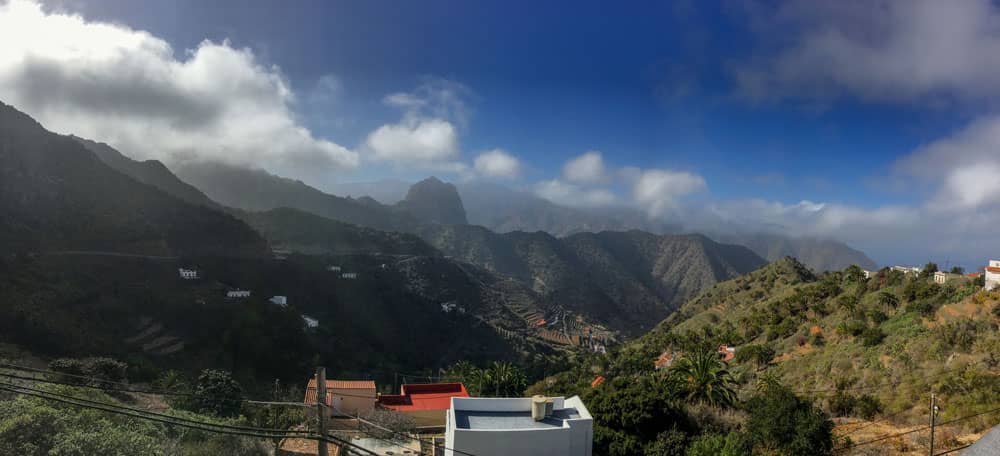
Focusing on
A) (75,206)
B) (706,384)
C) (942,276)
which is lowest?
(706,384)

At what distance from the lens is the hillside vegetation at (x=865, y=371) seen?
15273 millimetres

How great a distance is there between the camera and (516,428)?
14.4m

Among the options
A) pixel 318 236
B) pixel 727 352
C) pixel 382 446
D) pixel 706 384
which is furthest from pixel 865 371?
pixel 318 236

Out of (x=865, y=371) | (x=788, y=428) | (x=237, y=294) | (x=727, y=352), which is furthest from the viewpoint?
(x=237, y=294)

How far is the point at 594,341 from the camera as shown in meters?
102

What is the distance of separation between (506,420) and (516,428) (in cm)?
73

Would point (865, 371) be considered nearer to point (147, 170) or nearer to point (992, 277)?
point (992, 277)

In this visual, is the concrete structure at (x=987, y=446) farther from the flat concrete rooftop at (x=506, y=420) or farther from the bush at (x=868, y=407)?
the bush at (x=868, y=407)

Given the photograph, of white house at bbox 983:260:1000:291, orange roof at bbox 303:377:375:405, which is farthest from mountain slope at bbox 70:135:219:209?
white house at bbox 983:260:1000:291

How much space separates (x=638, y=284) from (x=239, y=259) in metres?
138

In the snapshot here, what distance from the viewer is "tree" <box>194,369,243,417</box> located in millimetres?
19375

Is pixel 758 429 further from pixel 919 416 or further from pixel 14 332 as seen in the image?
pixel 14 332

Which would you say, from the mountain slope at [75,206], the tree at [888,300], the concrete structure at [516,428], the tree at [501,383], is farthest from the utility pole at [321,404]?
the mountain slope at [75,206]

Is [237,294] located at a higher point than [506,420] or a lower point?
lower
